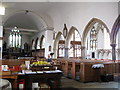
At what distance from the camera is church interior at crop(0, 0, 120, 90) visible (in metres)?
4.15

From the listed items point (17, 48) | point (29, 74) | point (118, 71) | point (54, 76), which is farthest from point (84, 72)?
point (17, 48)

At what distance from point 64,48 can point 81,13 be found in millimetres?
3660

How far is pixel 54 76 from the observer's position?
4.13m

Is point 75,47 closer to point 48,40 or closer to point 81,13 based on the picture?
point 48,40

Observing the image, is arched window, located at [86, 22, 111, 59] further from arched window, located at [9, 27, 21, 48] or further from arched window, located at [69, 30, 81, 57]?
arched window, located at [9, 27, 21, 48]

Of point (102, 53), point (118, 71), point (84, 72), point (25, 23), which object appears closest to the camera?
point (84, 72)

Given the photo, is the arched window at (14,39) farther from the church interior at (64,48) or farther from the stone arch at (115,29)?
the stone arch at (115,29)

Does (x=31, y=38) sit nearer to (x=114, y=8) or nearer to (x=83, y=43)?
(x=83, y=43)

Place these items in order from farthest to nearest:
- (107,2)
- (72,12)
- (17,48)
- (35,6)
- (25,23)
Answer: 1. (17,48)
2. (25,23)
3. (35,6)
4. (72,12)
5. (107,2)

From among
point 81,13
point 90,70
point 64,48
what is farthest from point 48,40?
point 90,70

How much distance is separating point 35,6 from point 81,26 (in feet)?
14.1

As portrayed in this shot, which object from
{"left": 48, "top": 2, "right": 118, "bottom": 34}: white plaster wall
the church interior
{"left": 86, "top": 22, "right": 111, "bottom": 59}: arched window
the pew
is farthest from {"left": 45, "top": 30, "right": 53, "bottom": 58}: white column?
the pew

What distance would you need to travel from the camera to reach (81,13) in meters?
9.57

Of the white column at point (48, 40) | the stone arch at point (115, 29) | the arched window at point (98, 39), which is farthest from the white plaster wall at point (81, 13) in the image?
the arched window at point (98, 39)
